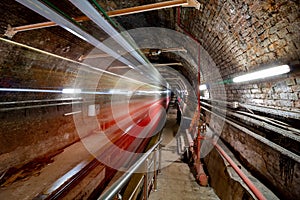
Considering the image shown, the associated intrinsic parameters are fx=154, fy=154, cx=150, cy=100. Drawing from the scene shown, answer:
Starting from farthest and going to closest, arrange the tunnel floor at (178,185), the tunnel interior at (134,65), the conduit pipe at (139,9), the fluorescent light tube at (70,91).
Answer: the fluorescent light tube at (70,91)
the tunnel floor at (178,185)
the conduit pipe at (139,9)
the tunnel interior at (134,65)

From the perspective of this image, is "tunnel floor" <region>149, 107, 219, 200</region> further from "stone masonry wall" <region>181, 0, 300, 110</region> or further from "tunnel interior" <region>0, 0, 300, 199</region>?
"stone masonry wall" <region>181, 0, 300, 110</region>

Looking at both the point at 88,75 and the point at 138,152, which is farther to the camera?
the point at 88,75

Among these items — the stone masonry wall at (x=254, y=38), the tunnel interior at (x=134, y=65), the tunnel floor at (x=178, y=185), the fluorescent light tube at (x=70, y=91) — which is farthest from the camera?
the fluorescent light tube at (x=70, y=91)

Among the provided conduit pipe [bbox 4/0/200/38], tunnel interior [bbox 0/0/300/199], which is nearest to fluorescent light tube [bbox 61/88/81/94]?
tunnel interior [bbox 0/0/300/199]

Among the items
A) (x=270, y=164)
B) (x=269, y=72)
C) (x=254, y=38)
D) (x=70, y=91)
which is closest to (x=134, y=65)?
(x=70, y=91)

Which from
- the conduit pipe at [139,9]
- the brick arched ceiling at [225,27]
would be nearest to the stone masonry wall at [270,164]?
the brick arched ceiling at [225,27]

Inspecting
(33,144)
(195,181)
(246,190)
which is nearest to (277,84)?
(246,190)

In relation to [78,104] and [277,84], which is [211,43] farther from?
[78,104]

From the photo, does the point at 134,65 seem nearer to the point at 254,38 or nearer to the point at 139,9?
the point at 139,9

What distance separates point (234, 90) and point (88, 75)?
6524mm

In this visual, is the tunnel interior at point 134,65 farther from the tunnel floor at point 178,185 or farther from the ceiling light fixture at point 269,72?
the tunnel floor at point 178,185

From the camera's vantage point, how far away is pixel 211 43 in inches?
160

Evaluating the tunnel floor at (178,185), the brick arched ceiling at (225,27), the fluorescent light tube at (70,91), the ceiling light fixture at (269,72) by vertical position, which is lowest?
the tunnel floor at (178,185)

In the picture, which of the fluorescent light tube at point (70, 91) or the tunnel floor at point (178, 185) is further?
the fluorescent light tube at point (70, 91)
